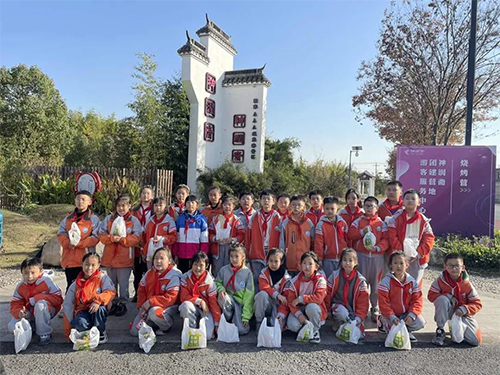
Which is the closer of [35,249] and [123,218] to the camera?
[123,218]

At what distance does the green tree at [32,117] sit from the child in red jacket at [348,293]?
59.4 ft

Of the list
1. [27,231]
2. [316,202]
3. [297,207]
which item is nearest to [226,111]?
[27,231]

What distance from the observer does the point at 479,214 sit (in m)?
7.83

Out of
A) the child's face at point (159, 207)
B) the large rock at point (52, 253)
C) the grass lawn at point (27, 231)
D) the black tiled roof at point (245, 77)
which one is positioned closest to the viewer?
the child's face at point (159, 207)

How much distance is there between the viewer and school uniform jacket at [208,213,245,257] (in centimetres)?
446

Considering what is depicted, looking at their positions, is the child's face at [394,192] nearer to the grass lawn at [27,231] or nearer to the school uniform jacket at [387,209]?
the school uniform jacket at [387,209]

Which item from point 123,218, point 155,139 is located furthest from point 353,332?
point 155,139

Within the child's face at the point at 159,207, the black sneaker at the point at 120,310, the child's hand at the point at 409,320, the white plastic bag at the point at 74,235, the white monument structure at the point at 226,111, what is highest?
the white monument structure at the point at 226,111

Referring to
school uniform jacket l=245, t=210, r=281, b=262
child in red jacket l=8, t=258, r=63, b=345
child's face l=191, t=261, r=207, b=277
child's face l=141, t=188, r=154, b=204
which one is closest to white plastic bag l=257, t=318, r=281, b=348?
child's face l=191, t=261, r=207, b=277

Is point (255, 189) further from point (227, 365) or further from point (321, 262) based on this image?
point (227, 365)

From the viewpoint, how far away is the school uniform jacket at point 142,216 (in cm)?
452

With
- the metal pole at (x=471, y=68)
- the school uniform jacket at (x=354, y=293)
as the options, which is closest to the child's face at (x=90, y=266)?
the school uniform jacket at (x=354, y=293)

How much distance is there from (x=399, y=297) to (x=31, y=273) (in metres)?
3.78

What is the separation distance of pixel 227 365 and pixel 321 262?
1.84 meters
